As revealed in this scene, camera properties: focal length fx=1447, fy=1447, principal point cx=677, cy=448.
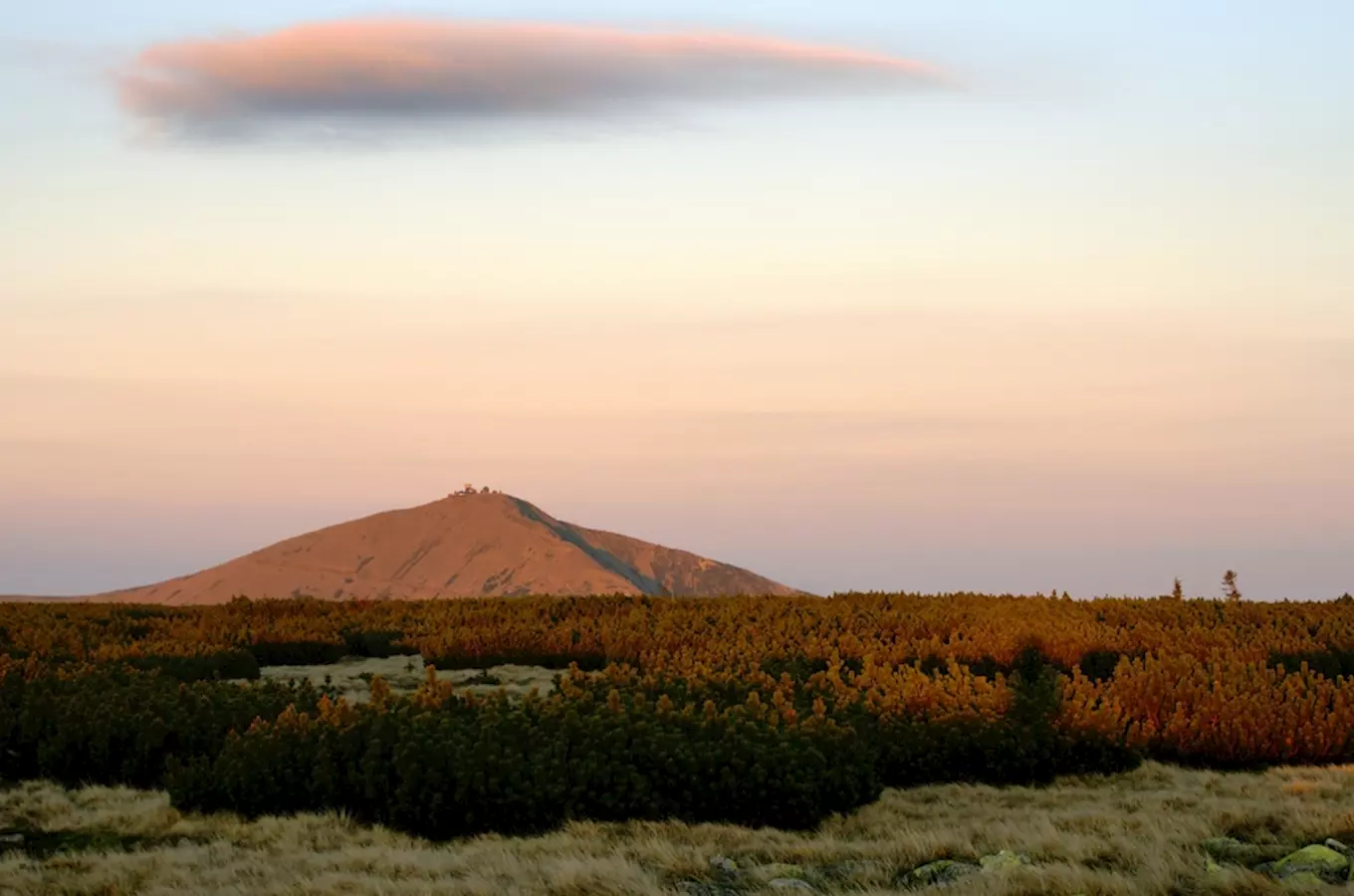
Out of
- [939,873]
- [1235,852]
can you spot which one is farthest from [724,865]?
[1235,852]

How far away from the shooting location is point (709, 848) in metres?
9.80

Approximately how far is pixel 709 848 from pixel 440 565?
134 ft

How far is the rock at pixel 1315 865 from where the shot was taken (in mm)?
8453

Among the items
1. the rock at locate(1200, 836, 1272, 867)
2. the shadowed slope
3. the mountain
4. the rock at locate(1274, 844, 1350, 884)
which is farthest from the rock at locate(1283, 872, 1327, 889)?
the shadowed slope

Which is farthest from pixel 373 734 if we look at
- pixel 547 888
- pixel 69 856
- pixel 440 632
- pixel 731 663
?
pixel 440 632

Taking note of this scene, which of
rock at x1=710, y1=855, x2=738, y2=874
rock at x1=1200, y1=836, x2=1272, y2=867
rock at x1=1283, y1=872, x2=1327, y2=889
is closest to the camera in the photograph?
rock at x1=1283, y1=872, x2=1327, y2=889

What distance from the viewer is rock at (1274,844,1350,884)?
→ 8.45 m

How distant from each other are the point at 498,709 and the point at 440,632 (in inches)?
448

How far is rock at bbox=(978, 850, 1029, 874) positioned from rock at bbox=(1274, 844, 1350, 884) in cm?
147

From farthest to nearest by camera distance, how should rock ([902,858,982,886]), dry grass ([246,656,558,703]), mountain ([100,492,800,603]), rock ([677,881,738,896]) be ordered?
mountain ([100,492,800,603])
dry grass ([246,656,558,703])
rock ([902,858,982,886])
rock ([677,881,738,896])

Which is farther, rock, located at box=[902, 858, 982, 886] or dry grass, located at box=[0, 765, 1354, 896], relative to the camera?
rock, located at box=[902, 858, 982, 886]

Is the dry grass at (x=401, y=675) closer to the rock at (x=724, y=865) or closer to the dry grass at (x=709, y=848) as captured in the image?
the dry grass at (x=709, y=848)

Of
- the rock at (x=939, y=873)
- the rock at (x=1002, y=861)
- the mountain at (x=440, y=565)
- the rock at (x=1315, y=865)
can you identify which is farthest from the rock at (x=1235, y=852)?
the mountain at (x=440, y=565)

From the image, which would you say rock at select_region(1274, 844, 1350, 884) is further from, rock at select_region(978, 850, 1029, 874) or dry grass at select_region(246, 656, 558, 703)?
dry grass at select_region(246, 656, 558, 703)
